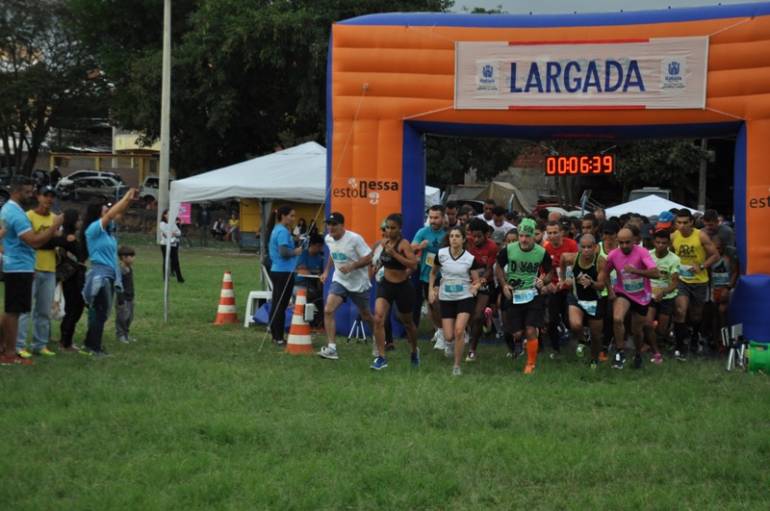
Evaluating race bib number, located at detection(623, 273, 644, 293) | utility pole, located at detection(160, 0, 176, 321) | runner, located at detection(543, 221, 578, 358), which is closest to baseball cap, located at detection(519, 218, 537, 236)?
race bib number, located at detection(623, 273, 644, 293)

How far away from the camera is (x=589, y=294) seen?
12.2 meters

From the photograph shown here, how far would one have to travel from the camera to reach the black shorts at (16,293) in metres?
11.3

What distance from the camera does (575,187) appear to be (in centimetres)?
4703

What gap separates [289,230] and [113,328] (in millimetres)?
3151

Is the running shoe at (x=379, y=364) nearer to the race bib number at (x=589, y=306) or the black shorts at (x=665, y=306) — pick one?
the race bib number at (x=589, y=306)

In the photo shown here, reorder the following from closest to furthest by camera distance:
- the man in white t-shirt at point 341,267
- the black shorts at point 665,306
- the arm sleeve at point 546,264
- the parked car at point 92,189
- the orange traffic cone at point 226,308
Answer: the arm sleeve at point 546,264 → the man in white t-shirt at point 341,267 → the black shorts at point 665,306 → the orange traffic cone at point 226,308 → the parked car at point 92,189

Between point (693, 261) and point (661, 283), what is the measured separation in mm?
733

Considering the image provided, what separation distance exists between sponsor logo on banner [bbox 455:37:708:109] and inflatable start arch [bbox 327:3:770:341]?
0.01 metres

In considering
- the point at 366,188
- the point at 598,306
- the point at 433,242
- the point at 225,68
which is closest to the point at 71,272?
the point at 366,188

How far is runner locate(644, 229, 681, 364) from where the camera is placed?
12.9m

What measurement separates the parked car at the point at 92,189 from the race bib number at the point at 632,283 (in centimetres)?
3986

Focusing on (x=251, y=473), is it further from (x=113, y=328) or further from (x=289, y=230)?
(x=113, y=328)

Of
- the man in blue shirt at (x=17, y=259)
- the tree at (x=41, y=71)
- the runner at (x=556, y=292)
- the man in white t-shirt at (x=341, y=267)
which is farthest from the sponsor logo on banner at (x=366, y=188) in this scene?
the tree at (x=41, y=71)

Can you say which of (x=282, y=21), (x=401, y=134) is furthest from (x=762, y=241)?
(x=282, y=21)
